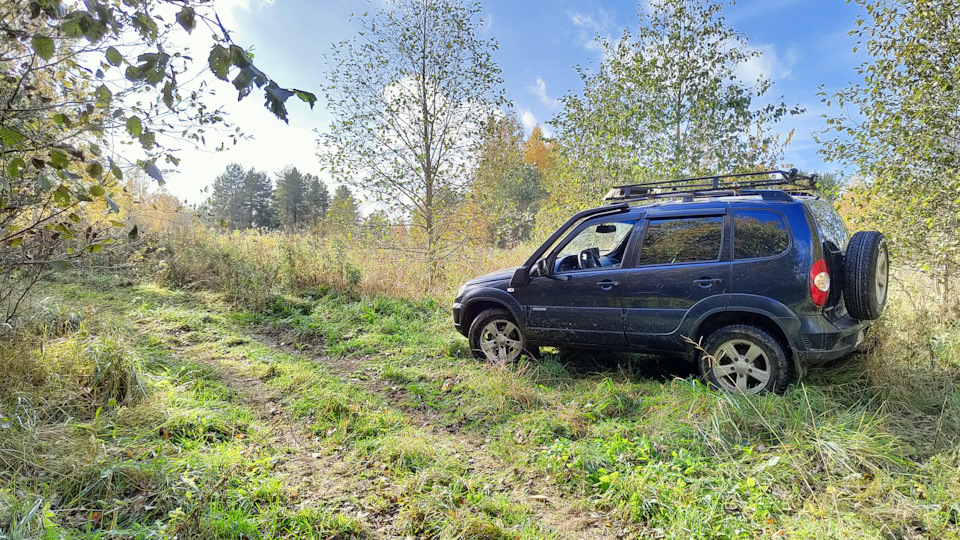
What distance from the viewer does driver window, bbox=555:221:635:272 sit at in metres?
4.75

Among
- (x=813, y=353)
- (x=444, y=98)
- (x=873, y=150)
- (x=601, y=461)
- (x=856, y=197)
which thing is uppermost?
(x=444, y=98)

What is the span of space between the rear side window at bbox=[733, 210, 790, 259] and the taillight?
0.29 m

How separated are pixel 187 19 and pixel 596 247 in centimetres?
465

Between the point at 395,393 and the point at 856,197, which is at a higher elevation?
the point at 856,197

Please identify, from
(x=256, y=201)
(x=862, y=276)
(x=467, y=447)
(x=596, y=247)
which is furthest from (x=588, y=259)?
(x=256, y=201)

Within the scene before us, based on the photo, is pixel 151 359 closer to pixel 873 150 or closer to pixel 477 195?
pixel 477 195

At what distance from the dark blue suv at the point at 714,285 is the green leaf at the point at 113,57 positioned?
3.75 m

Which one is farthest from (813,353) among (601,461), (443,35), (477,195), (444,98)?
(443,35)

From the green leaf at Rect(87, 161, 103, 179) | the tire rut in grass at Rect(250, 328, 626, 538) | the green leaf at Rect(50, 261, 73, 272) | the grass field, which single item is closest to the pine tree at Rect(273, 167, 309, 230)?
the grass field

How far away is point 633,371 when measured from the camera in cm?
477

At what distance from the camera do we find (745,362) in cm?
383

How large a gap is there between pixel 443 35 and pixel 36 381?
8925mm

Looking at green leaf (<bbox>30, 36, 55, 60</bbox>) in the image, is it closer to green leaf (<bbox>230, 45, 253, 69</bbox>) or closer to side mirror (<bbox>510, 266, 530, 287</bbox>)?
green leaf (<bbox>230, 45, 253, 69</bbox>)

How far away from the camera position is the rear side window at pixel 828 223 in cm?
374
